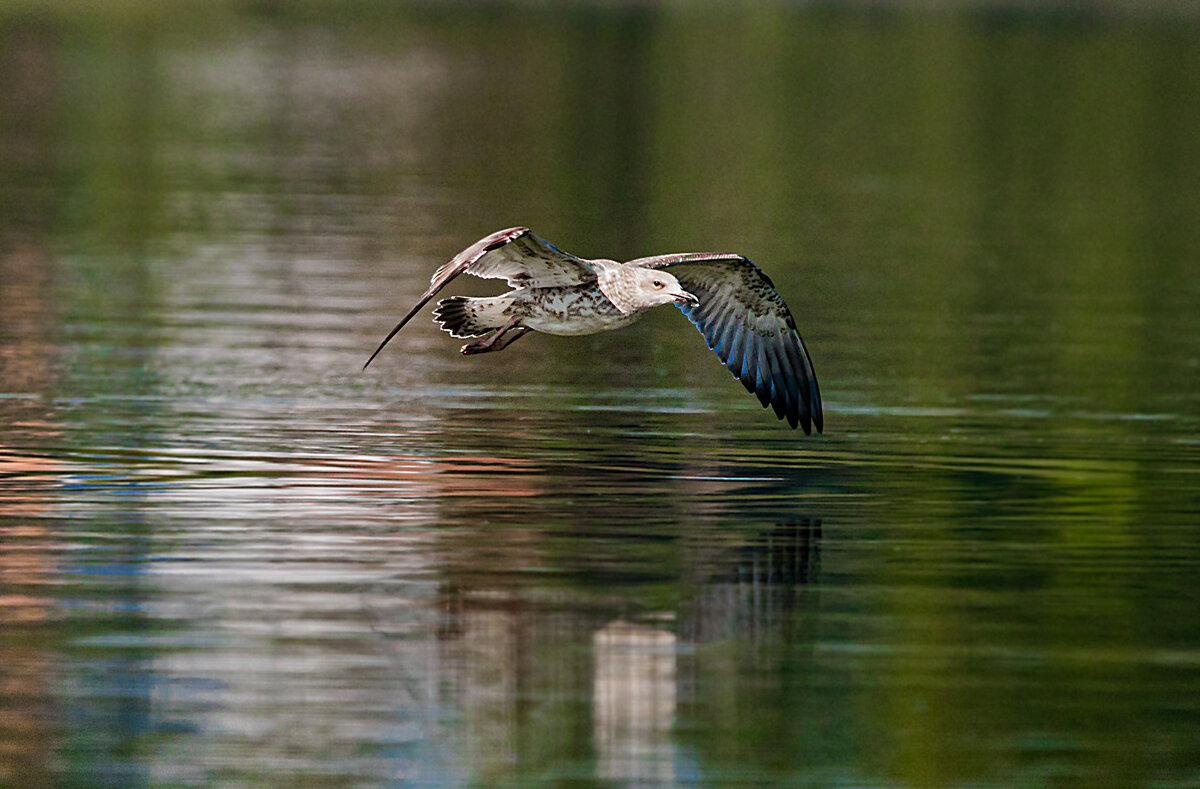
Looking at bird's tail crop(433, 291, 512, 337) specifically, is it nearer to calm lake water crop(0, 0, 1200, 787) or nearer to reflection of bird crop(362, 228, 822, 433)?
reflection of bird crop(362, 228, 822, 433)

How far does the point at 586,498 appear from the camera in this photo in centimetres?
1513

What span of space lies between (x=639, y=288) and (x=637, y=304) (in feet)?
0.38

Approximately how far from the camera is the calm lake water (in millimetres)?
10391

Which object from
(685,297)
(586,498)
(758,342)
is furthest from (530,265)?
(758,342)

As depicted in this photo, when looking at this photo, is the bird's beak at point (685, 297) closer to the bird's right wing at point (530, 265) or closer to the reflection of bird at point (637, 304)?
the reflection of bird at point (637, 304)

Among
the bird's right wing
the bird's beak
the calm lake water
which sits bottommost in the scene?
the calm lake water

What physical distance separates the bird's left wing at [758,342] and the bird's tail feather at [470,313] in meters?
1.40

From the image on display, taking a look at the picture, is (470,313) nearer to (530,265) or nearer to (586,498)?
(530,265)

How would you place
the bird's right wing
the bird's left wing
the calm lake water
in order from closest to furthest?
the calm lake water, the bird's right wing, the bird's left wing

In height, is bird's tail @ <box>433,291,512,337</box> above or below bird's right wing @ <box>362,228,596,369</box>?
below

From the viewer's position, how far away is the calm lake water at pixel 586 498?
10.4 meters

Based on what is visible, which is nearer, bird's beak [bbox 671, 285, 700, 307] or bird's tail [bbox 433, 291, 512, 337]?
Result: bird's beak [bbox 671, 285, 700, 307]

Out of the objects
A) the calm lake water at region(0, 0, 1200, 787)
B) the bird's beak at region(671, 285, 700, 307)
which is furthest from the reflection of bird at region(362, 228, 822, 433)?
the calm lake water at region(0, 0, 1200, 787)

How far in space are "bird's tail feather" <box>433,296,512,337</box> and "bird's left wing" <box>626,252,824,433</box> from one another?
4.61 ft
